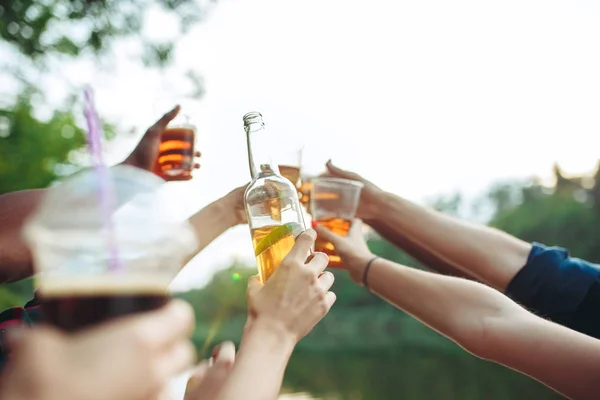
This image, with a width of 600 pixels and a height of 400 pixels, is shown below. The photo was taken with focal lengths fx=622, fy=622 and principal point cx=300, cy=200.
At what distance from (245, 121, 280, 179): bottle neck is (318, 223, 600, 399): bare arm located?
60 centimetres

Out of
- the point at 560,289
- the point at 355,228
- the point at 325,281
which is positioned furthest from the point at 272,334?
the point at 560,289

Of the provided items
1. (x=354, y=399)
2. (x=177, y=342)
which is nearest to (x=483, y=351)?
(x=177, y=342)

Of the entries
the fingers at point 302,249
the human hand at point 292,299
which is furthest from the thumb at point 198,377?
the fingers at point 302,249

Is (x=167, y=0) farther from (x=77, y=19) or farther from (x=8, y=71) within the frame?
(x=8, y=71)

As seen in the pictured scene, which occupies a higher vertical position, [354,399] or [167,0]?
[167,0]

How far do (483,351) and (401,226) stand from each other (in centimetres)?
84

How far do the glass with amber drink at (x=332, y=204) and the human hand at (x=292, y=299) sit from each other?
3.24 feet

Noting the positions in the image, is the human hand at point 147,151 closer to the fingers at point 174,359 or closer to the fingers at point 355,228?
the fingers at point 355,228

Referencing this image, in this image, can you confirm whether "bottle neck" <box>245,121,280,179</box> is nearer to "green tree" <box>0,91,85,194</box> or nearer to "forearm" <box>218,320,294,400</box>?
"forearm" <box>218,320,294,400</box>

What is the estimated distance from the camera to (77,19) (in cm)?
698

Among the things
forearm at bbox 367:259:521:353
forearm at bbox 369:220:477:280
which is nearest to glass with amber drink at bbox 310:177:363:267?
forearm at bbox 367:259:521:353

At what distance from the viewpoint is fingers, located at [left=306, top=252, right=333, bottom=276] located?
3.25 ft

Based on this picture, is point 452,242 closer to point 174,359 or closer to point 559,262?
point 559,262

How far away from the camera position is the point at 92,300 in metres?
0.50
